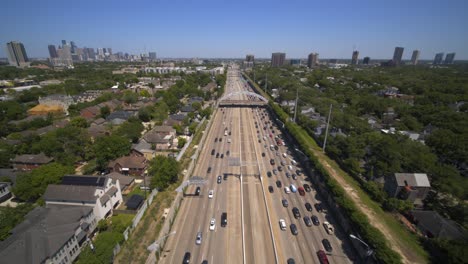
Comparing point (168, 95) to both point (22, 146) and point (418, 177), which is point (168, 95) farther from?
Answer: point (418, 177)

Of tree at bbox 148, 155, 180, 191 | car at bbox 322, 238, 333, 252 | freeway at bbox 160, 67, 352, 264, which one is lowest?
freeway at bbox 160, 67, 352, 264

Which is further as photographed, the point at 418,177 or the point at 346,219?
the point at 418,177

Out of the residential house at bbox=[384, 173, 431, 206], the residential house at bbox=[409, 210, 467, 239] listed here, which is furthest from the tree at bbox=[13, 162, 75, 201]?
the residential house at bbox=[384, 173, 431, 206]

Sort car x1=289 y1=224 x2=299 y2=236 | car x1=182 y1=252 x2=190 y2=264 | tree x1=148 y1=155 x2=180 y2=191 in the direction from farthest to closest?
tree x1=148 y1=155 x2=180 y2=191, car x1=289 y1=224 x2=299 y2=236, car x1=182 y1=252 x2=190 y2=264

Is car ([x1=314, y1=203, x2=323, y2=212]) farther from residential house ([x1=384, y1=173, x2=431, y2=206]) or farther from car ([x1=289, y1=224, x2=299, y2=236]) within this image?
residential house ([x1=384, y1=173, x2=431, y2=206])

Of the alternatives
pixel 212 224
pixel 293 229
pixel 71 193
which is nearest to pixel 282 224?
pixel 293 229

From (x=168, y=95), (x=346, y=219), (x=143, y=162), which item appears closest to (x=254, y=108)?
(x=168, y=95)

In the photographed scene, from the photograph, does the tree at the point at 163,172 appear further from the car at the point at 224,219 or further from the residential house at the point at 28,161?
the residential house at the point at 28,161
